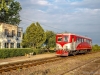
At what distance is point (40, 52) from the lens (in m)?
38.9

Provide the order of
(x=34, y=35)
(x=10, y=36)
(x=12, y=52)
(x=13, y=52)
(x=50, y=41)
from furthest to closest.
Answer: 1. (x=50, y=41)
2. (x=10, y=36)
3. (x=34, y=35)
4. (x=13, y=52)
5. (x=12, y=52)

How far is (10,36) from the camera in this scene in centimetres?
3953

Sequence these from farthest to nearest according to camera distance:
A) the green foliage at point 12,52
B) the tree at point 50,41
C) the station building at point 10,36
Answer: the tree at point 50,41 < the station building at point 10,36 < the green foliage at point 12,52

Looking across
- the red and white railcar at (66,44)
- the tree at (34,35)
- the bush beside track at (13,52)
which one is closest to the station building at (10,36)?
the tree at (34,35)

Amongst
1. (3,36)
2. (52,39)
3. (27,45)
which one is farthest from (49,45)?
(3,36)

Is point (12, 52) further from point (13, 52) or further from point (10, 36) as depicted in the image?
point (10, 36)

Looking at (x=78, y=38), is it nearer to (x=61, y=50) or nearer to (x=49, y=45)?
(x=61, y=50)

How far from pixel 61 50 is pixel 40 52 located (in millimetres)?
10902

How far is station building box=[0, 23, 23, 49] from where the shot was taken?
37312 millimetres

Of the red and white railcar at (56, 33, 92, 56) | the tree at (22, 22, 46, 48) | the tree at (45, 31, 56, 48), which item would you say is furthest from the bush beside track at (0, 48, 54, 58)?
the tree at (45, 31, 56, 48)

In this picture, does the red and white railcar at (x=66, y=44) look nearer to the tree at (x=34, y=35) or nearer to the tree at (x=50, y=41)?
the tree at (x=34, y=35)

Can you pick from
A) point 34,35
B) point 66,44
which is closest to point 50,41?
point 34,35

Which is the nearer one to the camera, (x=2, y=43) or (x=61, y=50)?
(x=61, y=50)

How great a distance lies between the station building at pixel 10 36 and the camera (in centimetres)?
3731
